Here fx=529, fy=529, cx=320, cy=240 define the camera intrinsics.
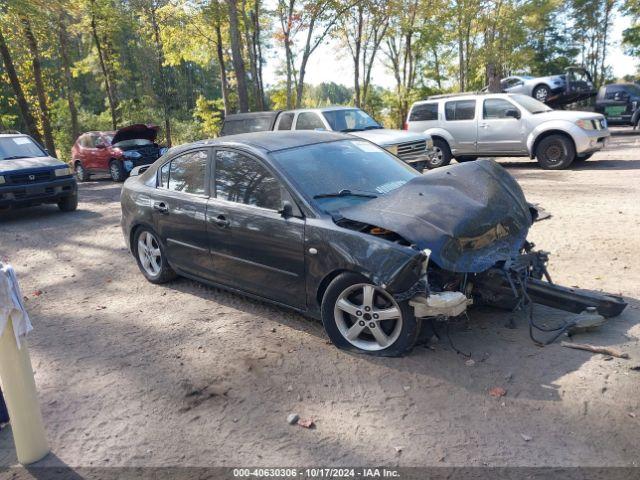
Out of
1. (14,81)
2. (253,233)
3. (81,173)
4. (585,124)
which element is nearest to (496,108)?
(585,124)

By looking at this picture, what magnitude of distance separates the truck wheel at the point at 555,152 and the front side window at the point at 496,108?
123 cm

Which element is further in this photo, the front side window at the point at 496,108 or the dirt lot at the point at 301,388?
the front side window at the point at 496,108

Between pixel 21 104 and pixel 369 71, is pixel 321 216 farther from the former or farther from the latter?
pixel 369 71

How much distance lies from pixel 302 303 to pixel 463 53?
100 feet

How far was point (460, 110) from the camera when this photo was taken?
1421cm

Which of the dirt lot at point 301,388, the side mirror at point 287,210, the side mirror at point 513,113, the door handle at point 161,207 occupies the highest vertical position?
the side mirror at point 513,113

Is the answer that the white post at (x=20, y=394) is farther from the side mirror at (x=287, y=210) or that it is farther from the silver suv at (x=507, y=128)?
the silver suv at (x=507, y=128)

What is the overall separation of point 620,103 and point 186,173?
20.4 m

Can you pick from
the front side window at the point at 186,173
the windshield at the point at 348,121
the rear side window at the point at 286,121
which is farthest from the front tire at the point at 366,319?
the rear side window at the point at 286,121

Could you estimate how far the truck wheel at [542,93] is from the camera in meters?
22.7

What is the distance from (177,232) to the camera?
17.6 ft

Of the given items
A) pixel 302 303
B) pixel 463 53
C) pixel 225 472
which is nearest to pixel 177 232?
pixel 302 303

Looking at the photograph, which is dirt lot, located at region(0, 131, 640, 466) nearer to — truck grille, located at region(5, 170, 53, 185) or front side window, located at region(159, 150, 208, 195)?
front side window, located at region(159, 150, 208, 195)

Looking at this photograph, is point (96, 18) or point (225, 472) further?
point (96, 18)
